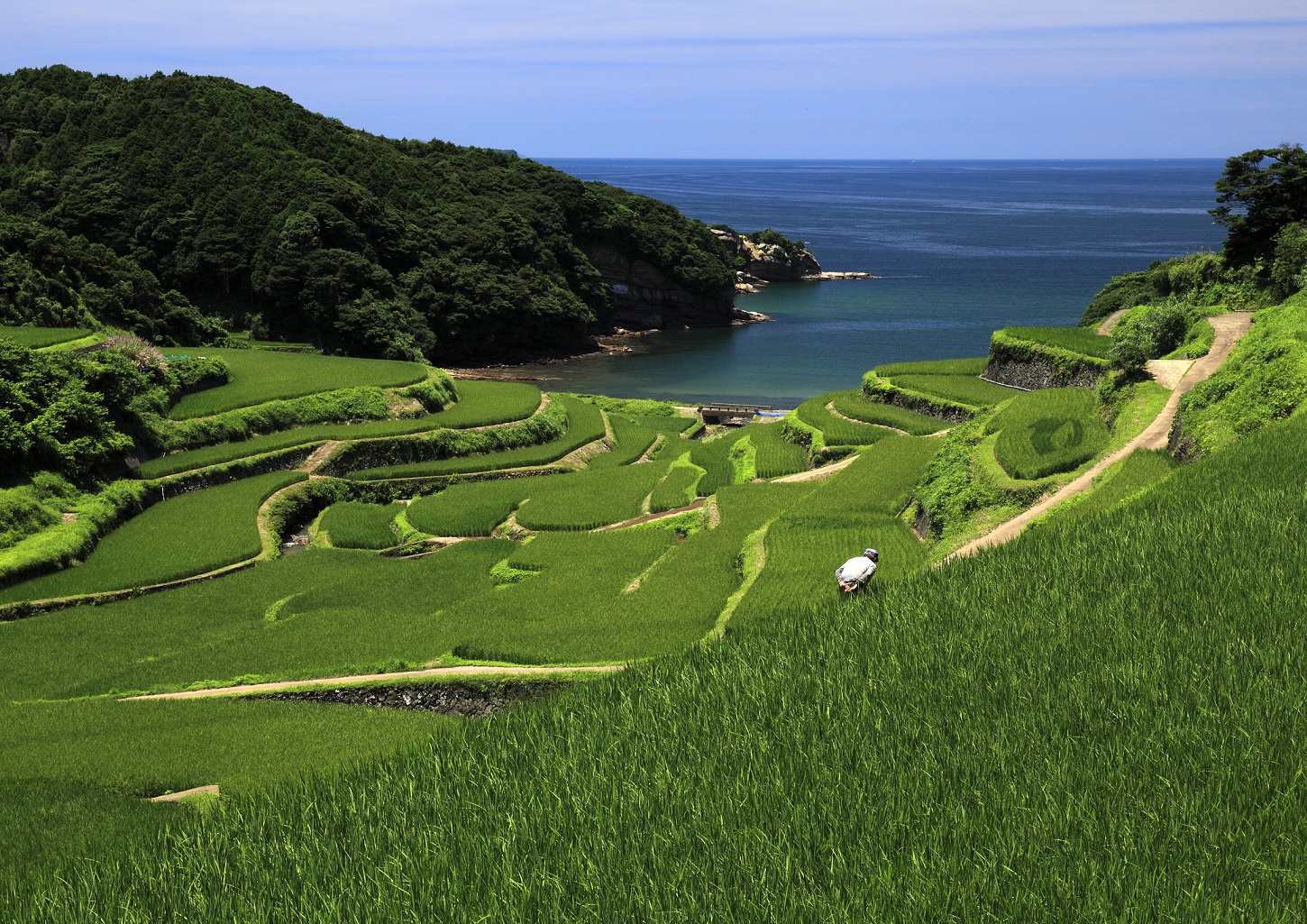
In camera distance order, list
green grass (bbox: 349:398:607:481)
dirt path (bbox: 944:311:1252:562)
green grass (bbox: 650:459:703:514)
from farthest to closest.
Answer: green grass (bbox: 349:398:607:481)
green grass (bbox: 650:459:703:514)
dirt path (bbox: 944:311:1252:562)

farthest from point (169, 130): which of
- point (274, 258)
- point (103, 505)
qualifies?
point (103, 505)

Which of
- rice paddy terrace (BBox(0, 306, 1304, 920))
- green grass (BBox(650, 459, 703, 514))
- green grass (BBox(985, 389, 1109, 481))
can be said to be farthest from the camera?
green grass (BBox(650, 459, 703, 514))

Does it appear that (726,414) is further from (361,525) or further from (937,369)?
(361,525)

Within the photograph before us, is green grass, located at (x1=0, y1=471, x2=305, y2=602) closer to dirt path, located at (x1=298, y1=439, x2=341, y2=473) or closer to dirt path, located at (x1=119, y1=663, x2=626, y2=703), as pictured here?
dirt path, located at (x1=298, y1=439, x2=341, y2=473)

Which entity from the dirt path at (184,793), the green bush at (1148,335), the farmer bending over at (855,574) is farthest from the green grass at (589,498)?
the dirt path at (184,793)

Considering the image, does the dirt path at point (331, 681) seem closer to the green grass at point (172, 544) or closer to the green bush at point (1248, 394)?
the green grass at point (172, 544)

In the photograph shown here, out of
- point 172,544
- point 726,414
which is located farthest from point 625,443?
point 172,544

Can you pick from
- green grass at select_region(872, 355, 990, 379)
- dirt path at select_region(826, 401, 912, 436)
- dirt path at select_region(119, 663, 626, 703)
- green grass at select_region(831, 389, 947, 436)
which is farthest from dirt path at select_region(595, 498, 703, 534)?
green grass at select_region(872, 355, 990, 379)
